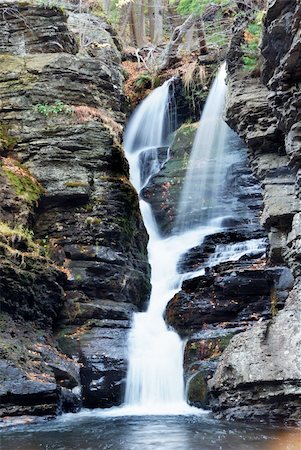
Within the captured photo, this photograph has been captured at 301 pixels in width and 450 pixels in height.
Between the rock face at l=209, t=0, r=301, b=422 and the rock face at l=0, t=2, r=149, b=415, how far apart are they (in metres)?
2.82

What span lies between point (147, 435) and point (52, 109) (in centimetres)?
941

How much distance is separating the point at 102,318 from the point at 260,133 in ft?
17.9

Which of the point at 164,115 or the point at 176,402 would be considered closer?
the point at 176,402

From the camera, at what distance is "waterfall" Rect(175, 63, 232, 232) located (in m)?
16.1

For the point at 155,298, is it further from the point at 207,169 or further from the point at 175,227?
the point at 207,169

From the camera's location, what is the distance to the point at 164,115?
2048 centimetres

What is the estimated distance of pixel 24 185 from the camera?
38.1 feet

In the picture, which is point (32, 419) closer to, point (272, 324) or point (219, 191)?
point (272, 324)

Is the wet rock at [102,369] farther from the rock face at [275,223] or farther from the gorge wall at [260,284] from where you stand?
A: the rock face at [275,223]

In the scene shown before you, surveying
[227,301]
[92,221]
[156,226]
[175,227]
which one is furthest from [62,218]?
[175,227]

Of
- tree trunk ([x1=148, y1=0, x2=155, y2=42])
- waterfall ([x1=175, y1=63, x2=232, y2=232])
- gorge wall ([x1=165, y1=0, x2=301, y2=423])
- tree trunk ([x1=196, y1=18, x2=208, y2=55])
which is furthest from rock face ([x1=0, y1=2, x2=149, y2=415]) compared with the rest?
tree trunk ([x1=148, y1=0, x2=155, y2=42])

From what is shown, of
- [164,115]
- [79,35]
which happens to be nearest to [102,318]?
[164,115]

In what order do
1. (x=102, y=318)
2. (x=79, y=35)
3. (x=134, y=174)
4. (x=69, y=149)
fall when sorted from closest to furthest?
1. (x=102, y=318)
2. (x=69, y=149)
3. (x=134, y=174)
4. (x=79, y=35)

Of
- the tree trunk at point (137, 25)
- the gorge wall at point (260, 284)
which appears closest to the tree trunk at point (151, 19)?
the tree trunk at point (137, 25)
